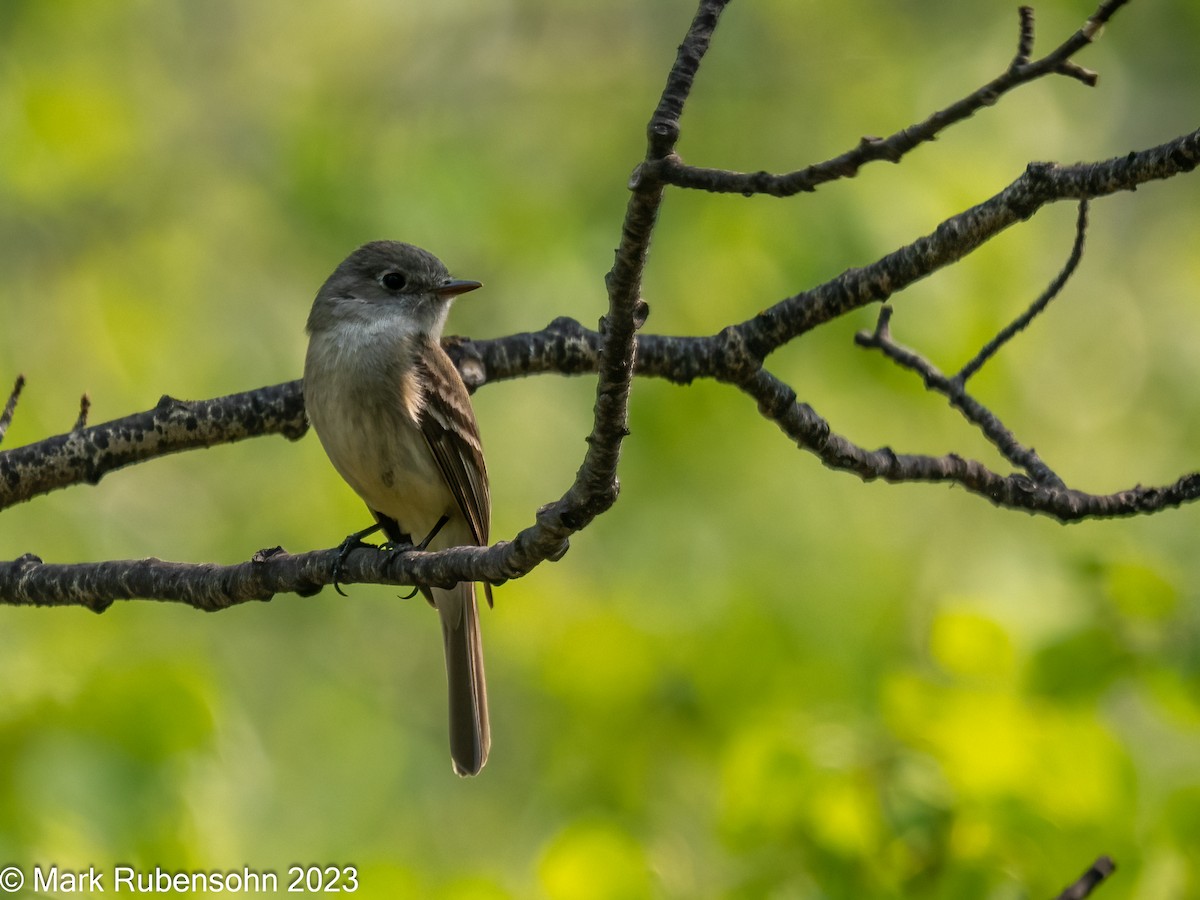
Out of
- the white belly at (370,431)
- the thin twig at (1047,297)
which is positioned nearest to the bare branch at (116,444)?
the white belly at (370,431)

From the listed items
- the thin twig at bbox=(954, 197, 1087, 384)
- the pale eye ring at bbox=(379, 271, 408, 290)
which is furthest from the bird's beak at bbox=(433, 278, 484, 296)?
the thin twig at bbox=(954, 197, 1087, 384)

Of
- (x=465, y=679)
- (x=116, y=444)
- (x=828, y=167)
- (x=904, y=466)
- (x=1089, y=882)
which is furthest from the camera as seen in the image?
(x=465, y=679)

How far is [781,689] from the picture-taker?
18.2ft

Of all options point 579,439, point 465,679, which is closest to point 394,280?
point 465,679

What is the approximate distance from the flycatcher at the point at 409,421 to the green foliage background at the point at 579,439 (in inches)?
23.4

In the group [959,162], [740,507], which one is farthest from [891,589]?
[959,162]

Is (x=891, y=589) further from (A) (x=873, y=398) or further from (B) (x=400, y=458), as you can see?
(B) (x=400, y=458)

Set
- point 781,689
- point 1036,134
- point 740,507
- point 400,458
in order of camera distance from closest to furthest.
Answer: point 400,458 < point 781,689 < point 1036,134 < point 740,507

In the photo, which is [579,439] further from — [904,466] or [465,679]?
[904,466]

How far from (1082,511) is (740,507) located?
→ 437 centimetres

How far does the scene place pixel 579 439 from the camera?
824 cm

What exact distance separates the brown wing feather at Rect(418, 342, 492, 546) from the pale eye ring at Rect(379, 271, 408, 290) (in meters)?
0.58

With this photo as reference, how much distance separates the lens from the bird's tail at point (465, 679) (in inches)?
208

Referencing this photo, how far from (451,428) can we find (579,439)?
3270 mm
